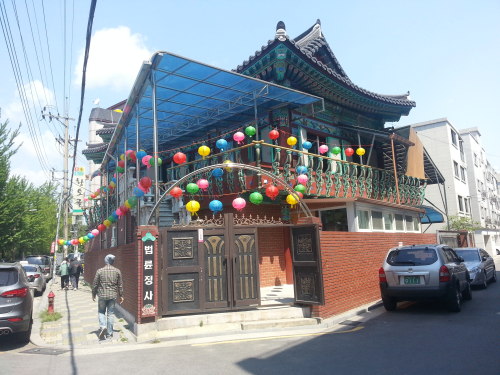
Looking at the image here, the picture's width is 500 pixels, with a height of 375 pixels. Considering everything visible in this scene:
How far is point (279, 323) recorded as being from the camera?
8.03 metres

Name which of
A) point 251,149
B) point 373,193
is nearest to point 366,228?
point 373,193

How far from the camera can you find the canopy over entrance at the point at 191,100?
9617mm

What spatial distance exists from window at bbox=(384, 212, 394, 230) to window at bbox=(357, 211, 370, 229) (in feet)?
5.81

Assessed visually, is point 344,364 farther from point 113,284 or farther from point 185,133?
point 185,133

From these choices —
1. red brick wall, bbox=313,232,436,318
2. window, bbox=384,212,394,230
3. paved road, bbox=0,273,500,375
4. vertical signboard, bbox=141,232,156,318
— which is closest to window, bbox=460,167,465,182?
window, bbox=384,212,394,230

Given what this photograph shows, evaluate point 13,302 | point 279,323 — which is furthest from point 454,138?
point 13,302

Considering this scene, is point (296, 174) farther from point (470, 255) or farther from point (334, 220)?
point (470, 255)

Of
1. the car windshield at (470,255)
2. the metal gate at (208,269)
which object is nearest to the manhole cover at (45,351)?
the metal gate at (208,269)

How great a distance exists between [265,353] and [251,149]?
28.3 feet

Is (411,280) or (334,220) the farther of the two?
(334,220)

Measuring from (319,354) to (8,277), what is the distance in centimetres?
622

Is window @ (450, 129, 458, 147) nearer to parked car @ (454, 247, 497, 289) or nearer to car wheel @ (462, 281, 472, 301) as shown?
parked car @ (454, 247, 497, 289)

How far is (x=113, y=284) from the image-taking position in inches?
310

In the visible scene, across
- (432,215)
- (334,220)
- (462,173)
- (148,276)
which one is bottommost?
(148,276)
